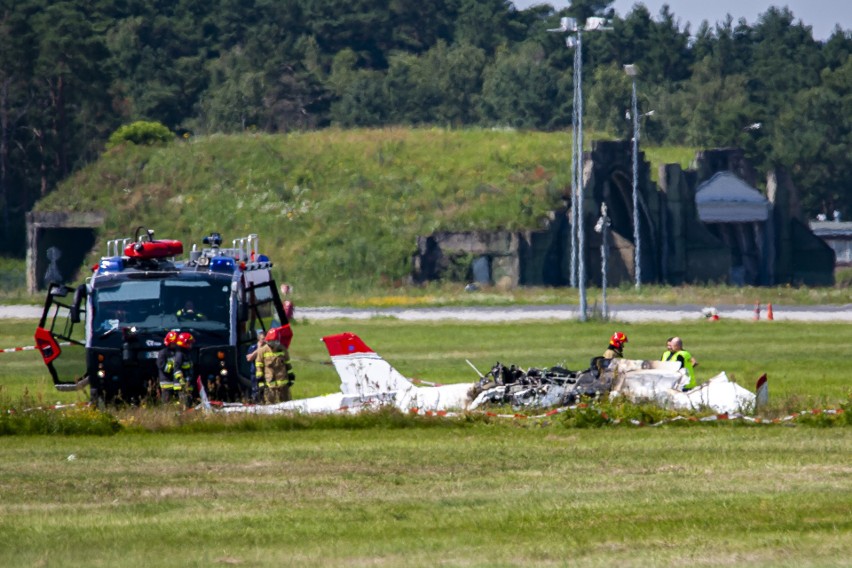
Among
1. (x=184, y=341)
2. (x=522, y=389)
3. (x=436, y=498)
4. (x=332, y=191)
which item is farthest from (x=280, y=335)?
(x=332, y=191)

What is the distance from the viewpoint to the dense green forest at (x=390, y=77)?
4446 inches

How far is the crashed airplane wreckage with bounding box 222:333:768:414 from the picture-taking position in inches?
909

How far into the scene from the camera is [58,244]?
302ft

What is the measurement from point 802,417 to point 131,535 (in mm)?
10992

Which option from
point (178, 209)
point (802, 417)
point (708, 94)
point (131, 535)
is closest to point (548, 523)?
point (131, 535)

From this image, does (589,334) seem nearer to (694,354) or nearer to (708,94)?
(694,354)

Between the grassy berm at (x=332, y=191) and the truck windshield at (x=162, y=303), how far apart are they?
184 ft

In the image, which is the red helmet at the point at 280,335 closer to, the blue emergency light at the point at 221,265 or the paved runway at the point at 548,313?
the blue emergency light at the point at 221,265

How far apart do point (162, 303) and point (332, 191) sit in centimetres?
6817

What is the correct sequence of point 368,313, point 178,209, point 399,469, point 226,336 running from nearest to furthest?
point 399,469, point 226,336, point 368,313, point 178,209

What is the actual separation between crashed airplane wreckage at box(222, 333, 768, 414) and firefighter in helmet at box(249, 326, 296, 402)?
67 centimetres

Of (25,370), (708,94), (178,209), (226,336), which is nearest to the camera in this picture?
(226,336)

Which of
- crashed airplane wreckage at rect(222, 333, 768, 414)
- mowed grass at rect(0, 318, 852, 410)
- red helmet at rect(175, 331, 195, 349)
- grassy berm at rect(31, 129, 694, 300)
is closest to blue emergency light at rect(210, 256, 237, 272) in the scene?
red helmet at rect(175, 331, 195, 349)

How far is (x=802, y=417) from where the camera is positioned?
21.9m
